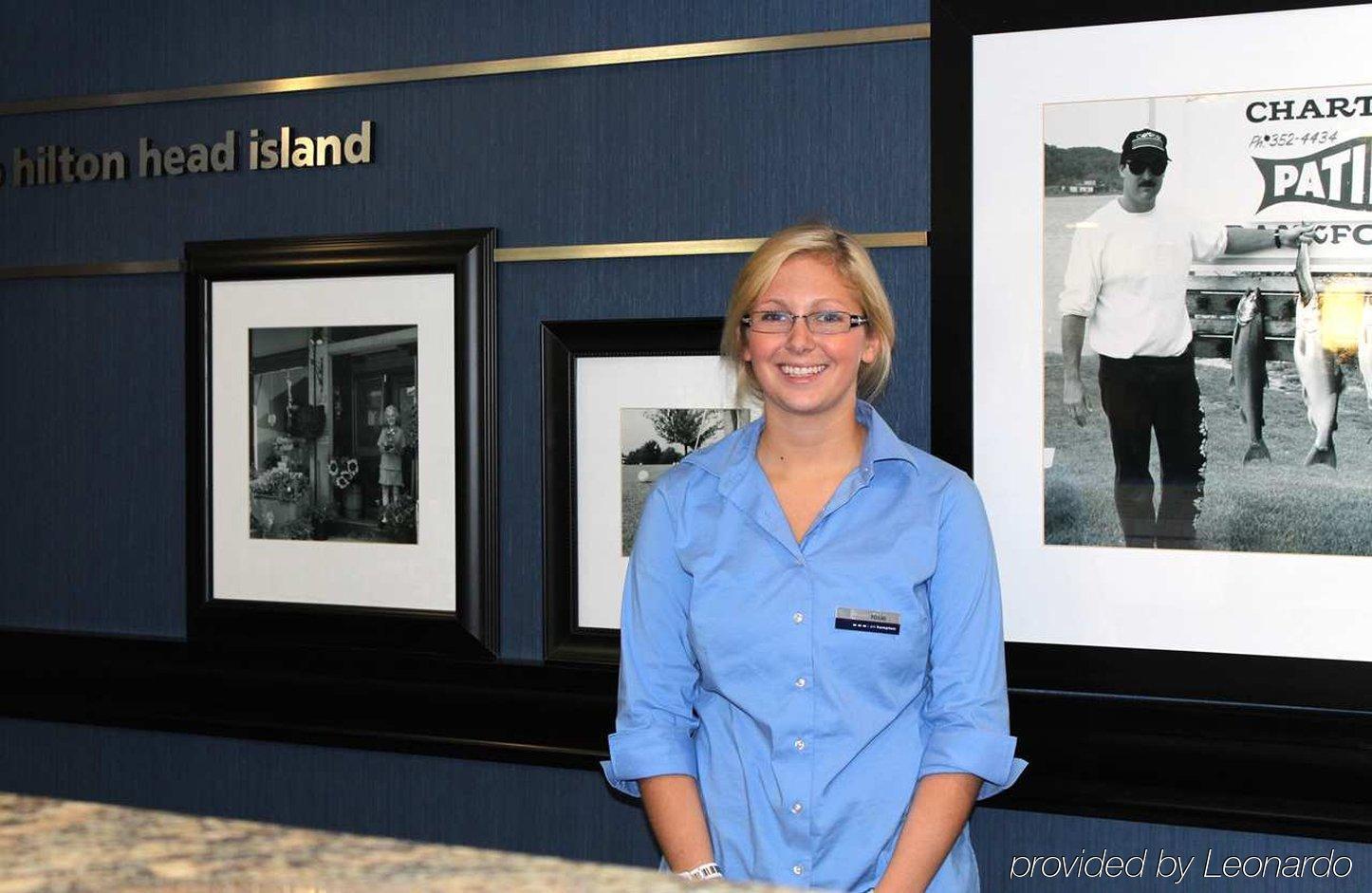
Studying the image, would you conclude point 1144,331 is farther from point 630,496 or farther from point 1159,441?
point 630,496

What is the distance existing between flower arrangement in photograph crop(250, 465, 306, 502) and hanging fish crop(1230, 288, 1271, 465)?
192 centimetres

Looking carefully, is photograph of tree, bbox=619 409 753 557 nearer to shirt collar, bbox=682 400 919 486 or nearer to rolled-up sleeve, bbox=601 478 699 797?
shirt collar, bbox=682 400 919 486

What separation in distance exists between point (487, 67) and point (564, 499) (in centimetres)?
90

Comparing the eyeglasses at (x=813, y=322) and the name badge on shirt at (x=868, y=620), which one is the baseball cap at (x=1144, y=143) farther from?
the name badge on shirt at (x=868, y=620)

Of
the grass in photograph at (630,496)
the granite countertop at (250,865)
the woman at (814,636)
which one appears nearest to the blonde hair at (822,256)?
the woman at (814,636)

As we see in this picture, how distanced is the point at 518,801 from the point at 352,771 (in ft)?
1.31

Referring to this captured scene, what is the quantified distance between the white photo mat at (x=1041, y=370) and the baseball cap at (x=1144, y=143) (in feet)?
0.22

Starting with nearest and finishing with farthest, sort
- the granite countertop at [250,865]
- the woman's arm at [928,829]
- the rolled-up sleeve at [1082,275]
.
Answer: the granite countertop at [250,865], the woman's arm at [928,829], the rolled-up sleeve at [1082,275]

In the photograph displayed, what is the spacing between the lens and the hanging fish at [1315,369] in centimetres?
239

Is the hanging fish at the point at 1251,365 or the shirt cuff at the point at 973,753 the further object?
the hanging fish at the point at 1251,365

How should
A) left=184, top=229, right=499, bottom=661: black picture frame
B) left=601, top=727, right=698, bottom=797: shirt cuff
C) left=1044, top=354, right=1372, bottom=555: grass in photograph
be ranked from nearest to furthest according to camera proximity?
left=601, top=727, right=698, bottom=797: shirt cuff, left=1044, top=354, right=1372, bottom=555: grass in photograph, left=184, top=229, right=499, bottom=661: black picture frame

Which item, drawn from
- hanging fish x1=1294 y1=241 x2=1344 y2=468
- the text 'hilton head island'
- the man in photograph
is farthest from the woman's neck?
the text 'hilton head island'

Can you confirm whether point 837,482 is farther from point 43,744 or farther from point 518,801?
point 43,744

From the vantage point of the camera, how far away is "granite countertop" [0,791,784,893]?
2.53ft
